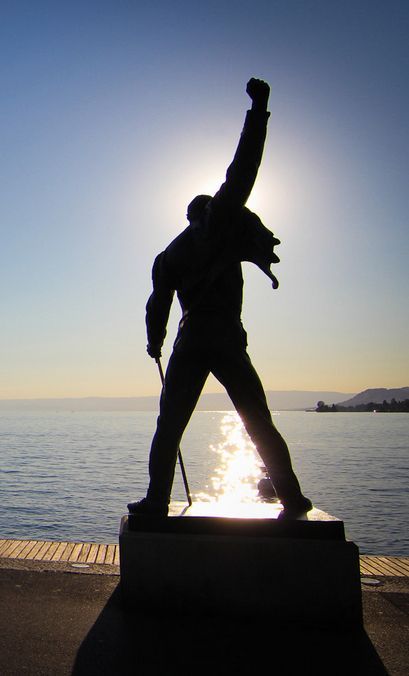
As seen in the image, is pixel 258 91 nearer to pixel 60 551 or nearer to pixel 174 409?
pixel 174 409

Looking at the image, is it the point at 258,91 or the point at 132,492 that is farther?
the point at 132,492

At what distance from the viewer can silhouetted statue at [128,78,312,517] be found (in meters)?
4.22

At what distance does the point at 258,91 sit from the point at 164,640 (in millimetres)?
3891

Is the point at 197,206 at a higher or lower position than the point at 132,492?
higher

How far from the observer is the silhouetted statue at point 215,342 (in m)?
4.22

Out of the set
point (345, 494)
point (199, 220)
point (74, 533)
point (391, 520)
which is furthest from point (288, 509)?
point (345, 494)

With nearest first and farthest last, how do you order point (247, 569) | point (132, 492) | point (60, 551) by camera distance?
point (247, 569)
point (60, 551)
point (132, 492)

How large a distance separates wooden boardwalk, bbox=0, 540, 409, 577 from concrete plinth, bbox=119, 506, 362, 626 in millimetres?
2269

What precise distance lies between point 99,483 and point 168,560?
2581cm

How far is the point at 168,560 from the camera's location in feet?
12.9

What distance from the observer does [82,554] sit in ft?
21.3

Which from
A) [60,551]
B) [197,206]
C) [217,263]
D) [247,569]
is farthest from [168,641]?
[60,551]

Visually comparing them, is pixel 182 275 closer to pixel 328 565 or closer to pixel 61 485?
pixel 328 565

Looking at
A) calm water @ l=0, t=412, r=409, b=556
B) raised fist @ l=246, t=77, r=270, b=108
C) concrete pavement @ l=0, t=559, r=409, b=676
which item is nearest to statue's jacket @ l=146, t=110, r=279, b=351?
raised fist @ l=246, t=77, r=270, b=108
